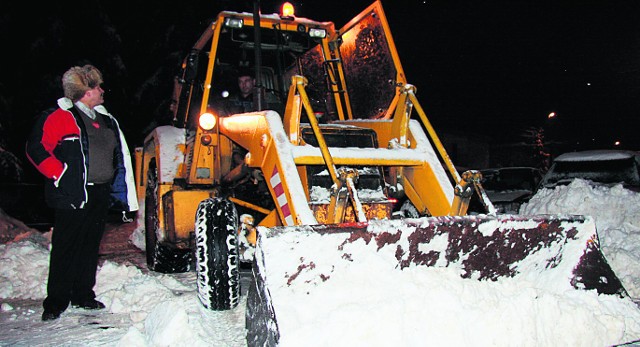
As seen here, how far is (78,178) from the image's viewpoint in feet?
11.2

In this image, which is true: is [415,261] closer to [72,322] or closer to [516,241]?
[516,241]

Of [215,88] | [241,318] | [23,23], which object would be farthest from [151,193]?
[23,23]

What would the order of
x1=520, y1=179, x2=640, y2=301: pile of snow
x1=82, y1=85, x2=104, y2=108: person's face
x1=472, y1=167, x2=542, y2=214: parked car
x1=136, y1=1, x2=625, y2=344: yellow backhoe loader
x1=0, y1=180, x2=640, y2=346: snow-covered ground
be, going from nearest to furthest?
x1=0, y1=180, x2=640, y2=346: snow-covered ground, x1=136, y1=1, x2=625, y2=344: yellow backhoe loader, x1=82, y1=85, x2=104, y2=108: person's face, x1=520, y1=179, x2=640, y2=301: pile of snow, x1=472, y1=167, x2=542, y2=214: parked car

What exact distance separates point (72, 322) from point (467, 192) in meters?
3.04

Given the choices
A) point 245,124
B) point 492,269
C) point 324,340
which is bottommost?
point 324,340

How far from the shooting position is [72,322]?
344 cm

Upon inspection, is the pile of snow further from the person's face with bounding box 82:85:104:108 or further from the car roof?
the person's face with bounding box 82:85:104:108

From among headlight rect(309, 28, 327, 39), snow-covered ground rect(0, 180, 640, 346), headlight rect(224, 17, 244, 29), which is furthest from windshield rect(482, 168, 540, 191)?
headlight rect(224, 17, 244, 29)

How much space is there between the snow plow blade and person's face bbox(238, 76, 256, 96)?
2.83 meters

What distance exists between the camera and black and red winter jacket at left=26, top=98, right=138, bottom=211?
10.9ft

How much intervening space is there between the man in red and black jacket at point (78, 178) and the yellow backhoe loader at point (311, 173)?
2.55 feet

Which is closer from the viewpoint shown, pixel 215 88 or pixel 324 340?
pixel 324 340

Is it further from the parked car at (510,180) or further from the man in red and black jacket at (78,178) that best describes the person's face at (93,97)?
the parked car at (510,180)

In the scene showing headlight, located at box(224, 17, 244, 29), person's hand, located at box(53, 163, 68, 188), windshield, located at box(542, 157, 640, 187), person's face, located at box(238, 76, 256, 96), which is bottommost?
windshield, located at box(542, 157, 640, 187)
